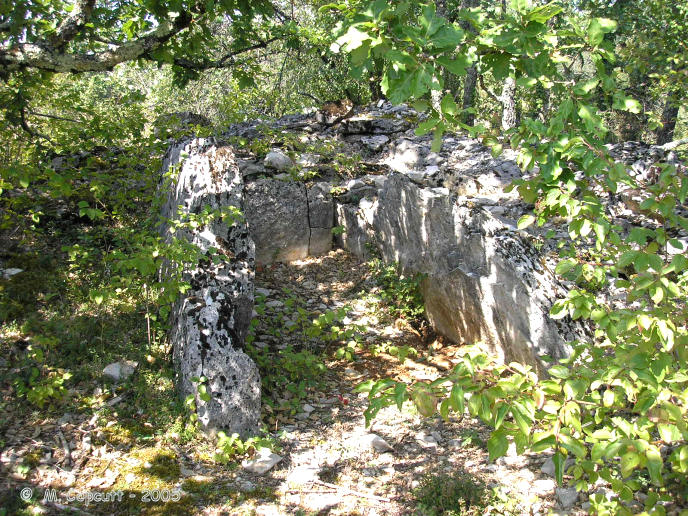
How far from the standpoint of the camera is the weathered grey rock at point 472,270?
434cm

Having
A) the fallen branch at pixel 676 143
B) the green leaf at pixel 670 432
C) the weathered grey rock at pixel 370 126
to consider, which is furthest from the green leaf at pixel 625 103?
the weathered grey rock at pixel 370 126

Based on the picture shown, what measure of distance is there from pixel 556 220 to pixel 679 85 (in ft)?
7.96

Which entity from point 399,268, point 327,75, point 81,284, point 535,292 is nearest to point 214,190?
point 81,284

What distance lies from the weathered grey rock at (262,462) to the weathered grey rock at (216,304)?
22 centimetres

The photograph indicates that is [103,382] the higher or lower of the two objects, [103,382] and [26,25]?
the lower

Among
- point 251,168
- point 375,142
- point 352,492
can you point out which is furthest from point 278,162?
point 352,492

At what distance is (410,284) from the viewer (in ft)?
19.6

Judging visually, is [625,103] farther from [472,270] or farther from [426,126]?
[472,270]

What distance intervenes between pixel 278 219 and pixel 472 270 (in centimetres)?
323

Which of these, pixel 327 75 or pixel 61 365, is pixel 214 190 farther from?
pixel 327 75

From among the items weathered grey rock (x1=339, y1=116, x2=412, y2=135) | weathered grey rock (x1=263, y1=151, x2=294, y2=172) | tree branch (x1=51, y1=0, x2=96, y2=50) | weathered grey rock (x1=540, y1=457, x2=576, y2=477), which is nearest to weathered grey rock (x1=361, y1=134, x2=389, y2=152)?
weathered grey rock (x1=339, y1=116, x2=412, y2=135)

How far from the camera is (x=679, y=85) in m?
6.30

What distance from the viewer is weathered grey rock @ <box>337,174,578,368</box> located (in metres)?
4.34

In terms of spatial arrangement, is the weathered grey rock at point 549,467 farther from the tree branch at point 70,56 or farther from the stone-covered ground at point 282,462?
the tree branch at point 70,56
